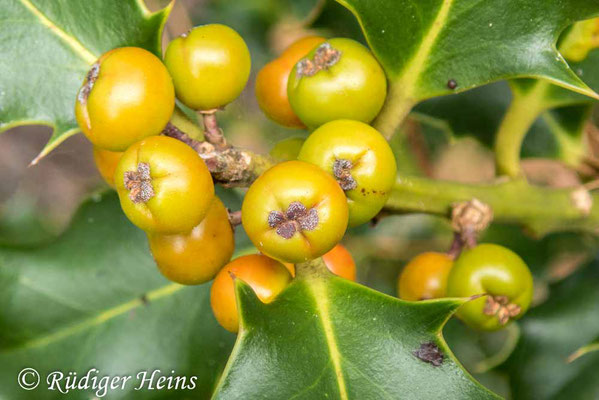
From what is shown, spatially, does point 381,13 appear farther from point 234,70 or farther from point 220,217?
point 220,217

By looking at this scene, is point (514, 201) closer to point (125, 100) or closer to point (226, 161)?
point (226, 161)

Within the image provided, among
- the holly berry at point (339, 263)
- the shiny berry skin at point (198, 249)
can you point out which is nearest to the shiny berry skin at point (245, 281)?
the shiny berry skin at point (198, 249)

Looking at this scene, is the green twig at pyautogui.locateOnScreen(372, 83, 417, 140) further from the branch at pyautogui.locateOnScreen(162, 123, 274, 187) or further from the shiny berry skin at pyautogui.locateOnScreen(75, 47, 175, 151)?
the shiny berry skin at pyautogui.locateOnScreen(75, 47, 175, 151)

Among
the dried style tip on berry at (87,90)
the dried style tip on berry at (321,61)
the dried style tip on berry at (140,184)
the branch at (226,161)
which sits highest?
the dried style tip on berry at (321,61)

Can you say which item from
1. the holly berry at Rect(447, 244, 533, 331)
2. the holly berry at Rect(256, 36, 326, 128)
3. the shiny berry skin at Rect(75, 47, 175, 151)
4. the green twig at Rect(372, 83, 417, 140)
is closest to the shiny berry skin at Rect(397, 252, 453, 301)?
the holly berry at Rect(447, 244, 533, 331)

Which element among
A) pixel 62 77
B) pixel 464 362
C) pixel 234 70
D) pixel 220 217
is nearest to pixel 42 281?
pixel 62 77

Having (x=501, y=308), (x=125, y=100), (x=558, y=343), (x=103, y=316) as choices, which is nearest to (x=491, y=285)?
(x=501, y=308)

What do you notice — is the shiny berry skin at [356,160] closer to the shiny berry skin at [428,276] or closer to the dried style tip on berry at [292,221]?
the dried style tip on berry at [292,221]
